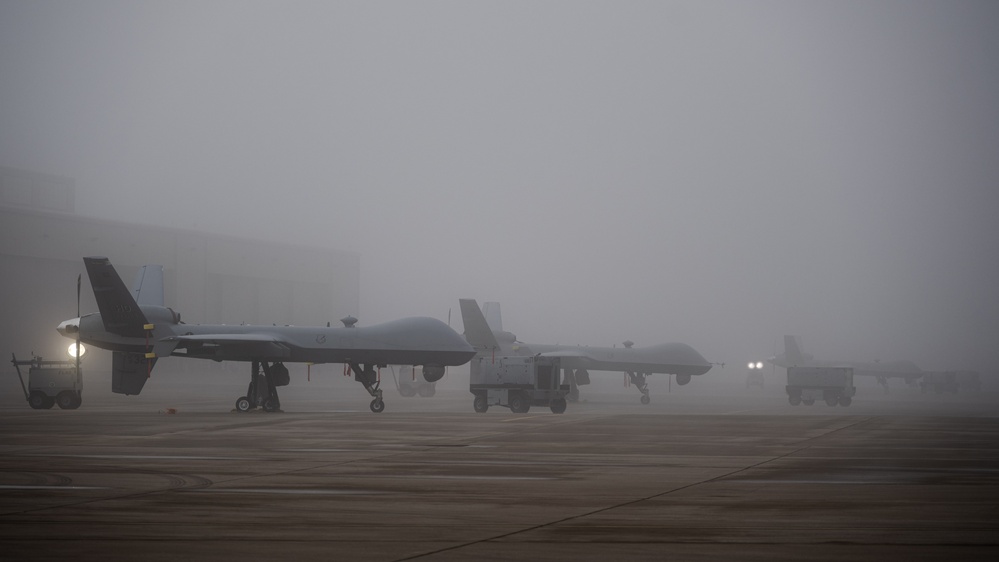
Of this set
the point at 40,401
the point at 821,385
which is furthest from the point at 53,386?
the point at 821,385

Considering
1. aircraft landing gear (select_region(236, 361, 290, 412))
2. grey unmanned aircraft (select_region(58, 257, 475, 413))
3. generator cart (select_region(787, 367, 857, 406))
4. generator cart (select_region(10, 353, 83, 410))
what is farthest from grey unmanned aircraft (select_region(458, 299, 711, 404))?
generator cart (select_region(10, 353, 83, 410))

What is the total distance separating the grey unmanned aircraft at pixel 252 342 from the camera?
1700 inches

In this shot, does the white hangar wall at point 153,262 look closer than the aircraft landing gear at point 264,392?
No

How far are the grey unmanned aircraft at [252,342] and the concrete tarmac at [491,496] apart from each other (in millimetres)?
12996

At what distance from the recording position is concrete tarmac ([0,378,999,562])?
1130cm

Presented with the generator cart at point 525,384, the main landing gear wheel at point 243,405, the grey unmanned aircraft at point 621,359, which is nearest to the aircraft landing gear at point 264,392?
the main landing gear wheel at point 243,405

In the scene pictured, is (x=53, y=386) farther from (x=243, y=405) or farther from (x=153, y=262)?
(x=153, y=262)

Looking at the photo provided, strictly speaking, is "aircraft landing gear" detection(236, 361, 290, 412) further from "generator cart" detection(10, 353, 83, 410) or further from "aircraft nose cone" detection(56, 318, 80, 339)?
"aircraft nose cone" detection(56, 318, 80, 339)

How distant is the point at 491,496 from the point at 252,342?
30056mm

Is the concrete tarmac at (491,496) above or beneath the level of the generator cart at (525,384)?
beneath

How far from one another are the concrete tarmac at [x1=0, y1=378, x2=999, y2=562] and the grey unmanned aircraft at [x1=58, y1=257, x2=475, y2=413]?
13.0 m

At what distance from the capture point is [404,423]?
3609 centimetres

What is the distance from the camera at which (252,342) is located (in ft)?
144

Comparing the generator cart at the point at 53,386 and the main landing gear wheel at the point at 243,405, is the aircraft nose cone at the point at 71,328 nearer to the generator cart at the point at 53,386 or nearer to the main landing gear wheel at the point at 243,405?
the generator cart at the point at 53,386
